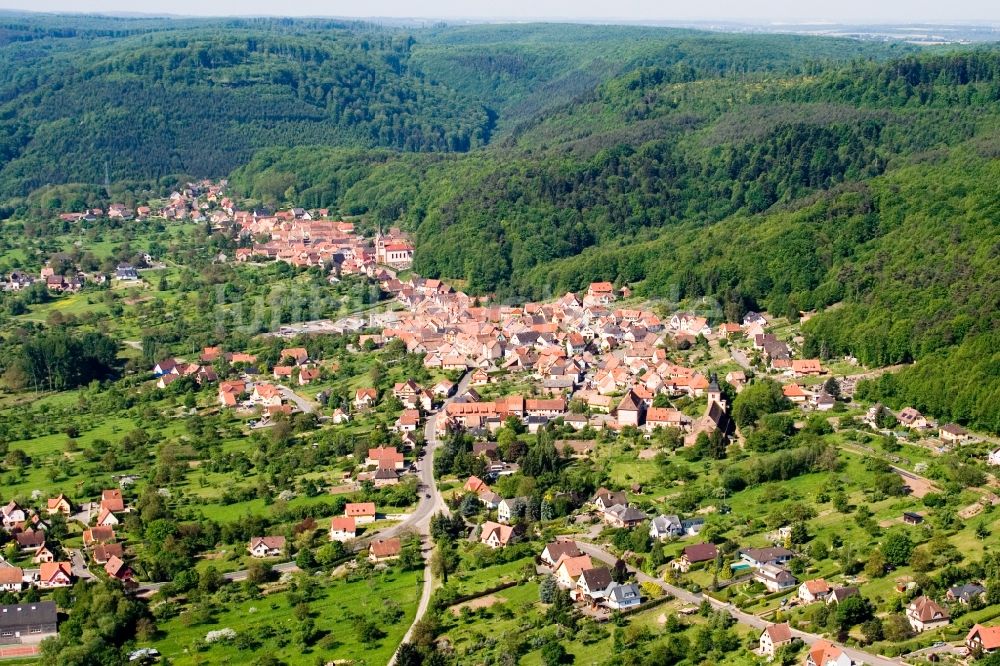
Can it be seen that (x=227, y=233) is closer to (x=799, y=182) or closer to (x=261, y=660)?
(x=799, y=182)

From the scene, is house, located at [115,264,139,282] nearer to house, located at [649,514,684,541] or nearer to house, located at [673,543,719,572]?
house, located at [649,514,684,541]

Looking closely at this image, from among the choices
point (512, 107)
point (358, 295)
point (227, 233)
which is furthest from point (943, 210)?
point (512, 107)

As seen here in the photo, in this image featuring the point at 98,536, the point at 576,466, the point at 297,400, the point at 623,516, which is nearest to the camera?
the point at 623,516

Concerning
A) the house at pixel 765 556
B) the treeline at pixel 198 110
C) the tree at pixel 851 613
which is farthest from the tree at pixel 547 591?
the treeline at pixel 198 110

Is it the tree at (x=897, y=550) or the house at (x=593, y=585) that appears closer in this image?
the house at (x=593, y=585)

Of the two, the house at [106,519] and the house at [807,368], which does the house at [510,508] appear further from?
the house at [807,368]

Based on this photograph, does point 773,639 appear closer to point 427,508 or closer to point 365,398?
point 427,508

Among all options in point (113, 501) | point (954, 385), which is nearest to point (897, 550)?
point (954, 385)
